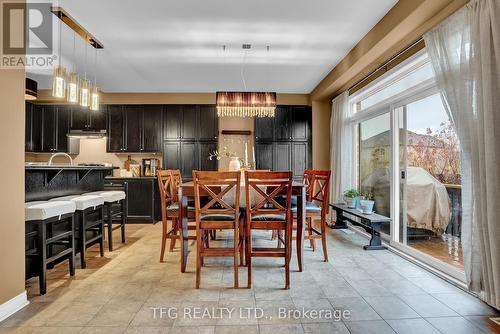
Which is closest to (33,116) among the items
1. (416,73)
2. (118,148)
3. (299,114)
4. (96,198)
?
(118,148)

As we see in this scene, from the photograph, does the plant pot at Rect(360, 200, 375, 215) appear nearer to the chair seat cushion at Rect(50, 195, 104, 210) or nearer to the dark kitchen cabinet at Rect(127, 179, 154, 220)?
the chair seat cushion at Rect(50, 195, 104, 210)

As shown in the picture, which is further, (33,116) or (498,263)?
(33,116)

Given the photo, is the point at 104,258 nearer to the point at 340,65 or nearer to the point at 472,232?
the point at 472,232

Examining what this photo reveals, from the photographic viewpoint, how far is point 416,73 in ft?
10.9

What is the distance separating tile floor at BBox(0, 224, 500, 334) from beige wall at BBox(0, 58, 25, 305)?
0.29 m

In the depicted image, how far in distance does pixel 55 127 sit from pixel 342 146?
18.9 feet

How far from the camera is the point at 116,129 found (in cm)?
596

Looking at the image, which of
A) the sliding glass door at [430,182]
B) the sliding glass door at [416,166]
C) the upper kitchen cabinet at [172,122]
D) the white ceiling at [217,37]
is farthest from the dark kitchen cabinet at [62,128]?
the sliding glass door at [430,182]

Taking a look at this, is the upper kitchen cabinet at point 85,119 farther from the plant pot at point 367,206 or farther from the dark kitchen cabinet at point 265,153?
the plant pot at point 367,206

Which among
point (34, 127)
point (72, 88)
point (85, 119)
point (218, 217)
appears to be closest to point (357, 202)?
point (218, 217)

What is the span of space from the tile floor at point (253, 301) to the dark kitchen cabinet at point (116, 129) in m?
3.24

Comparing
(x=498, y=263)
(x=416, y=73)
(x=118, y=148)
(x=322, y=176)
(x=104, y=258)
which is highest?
(x=416, y=73)

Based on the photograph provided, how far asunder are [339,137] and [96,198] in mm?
3980

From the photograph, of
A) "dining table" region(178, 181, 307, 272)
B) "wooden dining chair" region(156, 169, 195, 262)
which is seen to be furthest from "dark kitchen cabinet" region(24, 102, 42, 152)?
"dining table" region(178, 181, 307, 272)
